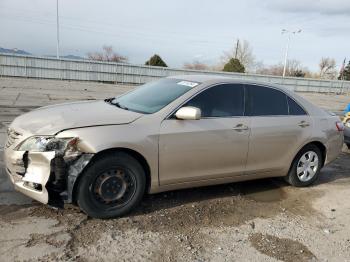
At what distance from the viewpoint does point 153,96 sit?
487 centimetres

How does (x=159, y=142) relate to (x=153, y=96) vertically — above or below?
below

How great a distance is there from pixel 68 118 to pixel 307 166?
376cm

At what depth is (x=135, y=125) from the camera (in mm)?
4113

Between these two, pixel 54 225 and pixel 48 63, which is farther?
pixel 48 63

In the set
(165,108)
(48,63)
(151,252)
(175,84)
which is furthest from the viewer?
(48,63)

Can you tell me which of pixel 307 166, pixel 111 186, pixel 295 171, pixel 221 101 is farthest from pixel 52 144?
pixel 307 166

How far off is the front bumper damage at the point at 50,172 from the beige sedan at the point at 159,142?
0.03 feet

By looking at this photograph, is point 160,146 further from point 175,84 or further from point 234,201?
point 234,201

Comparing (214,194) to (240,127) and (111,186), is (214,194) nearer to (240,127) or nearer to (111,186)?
(240,127)

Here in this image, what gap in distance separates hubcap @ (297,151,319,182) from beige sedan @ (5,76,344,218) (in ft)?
0.07

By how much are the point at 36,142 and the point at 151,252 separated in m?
1.62

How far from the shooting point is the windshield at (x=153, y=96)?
4562 mm

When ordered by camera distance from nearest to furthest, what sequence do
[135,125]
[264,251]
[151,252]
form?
[151,252]
[264,251]
[135,125]

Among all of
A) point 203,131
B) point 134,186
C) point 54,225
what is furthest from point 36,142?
point 203,131
